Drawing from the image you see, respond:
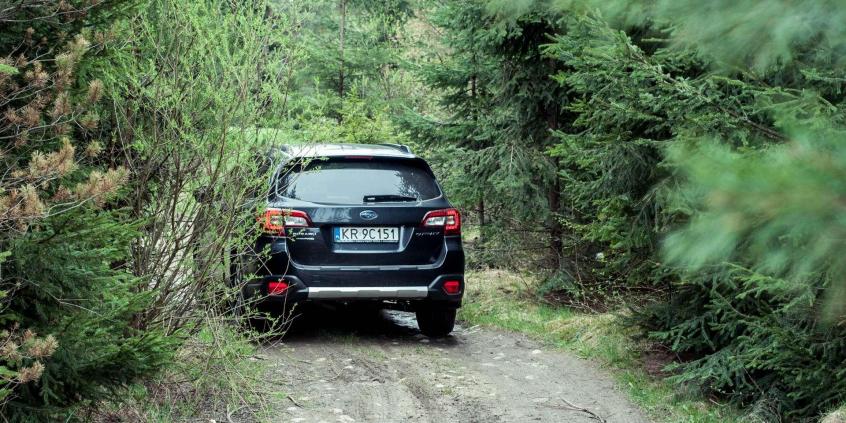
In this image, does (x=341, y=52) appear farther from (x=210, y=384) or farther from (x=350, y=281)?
(x=210, y=384)

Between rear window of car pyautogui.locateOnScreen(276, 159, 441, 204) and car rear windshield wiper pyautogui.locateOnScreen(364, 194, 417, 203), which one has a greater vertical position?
rear window of car pyautogui.locateOnScreen(276, 159, 441, 204)

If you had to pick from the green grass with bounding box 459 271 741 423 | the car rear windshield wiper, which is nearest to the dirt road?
the green grass with bounding box 459 271 741 423

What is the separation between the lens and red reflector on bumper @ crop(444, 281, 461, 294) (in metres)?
8.94

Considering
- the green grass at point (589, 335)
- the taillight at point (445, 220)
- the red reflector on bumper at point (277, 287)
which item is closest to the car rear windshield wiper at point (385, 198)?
the taillight at point (445, 220)

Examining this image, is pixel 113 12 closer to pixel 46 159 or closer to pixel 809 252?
pixel 46 159

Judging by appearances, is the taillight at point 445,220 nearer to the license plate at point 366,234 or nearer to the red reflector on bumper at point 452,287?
the license plate at point 366,234

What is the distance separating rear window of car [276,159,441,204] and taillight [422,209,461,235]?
0.21 meters

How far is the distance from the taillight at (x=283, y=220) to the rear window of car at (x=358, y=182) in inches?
7.2

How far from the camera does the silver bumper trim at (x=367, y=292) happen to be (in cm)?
855

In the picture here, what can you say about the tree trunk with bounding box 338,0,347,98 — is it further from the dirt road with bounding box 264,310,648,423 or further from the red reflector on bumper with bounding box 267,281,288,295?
the red reflector on bumper with bounding box 267,281,288,295

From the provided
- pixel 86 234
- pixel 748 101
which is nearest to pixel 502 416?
pixel 748 101

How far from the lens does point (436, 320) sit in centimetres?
957

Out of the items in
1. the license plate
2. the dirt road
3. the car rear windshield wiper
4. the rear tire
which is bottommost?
the rear tire

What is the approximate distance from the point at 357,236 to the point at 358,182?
0.56 m
